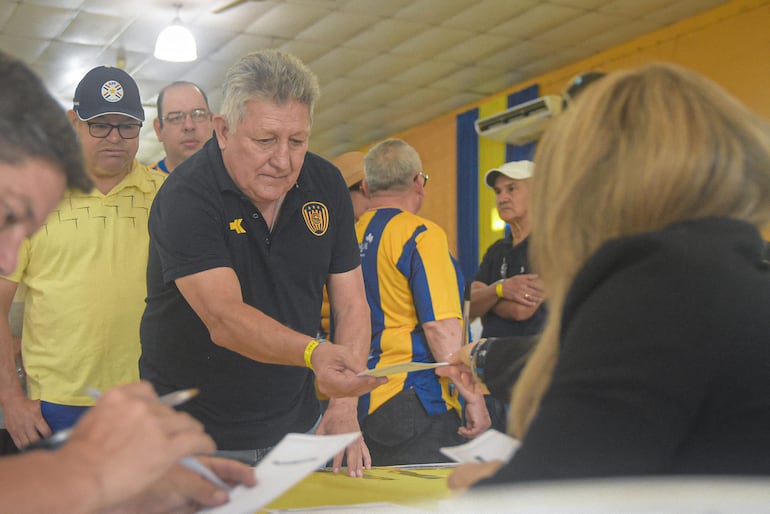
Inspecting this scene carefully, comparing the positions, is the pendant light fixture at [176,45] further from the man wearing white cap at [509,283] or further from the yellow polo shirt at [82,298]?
the yellow polo shirt at [82,298]

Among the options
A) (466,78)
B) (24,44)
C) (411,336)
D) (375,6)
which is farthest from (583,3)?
(24,44)

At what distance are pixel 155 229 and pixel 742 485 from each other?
169 centimetres

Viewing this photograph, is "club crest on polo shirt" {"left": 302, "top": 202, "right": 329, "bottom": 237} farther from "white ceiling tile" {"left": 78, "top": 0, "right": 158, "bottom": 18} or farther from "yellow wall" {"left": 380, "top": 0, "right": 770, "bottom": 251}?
"white ceiling tile" {"left": 78, "top": 0, "right": 158, "bottom": 18}

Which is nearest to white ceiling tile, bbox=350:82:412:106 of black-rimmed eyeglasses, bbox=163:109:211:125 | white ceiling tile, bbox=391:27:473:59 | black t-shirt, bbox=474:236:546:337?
white ceiling tile, bbox=391:27:473:59

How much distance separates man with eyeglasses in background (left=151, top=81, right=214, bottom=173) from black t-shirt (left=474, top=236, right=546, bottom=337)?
4.99 feet

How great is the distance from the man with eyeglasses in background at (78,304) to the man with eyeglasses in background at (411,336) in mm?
894

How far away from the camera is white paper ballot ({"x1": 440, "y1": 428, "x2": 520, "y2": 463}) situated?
1126mm

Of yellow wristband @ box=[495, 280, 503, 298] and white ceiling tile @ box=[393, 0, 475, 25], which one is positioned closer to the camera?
yellow wristband @ box=[495, 280, 503, 298]

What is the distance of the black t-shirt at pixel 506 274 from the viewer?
3654 mm

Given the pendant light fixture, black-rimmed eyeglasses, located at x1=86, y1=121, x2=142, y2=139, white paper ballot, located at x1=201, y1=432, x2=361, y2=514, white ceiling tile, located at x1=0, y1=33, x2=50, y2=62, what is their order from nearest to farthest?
white paper ballot, located at x1=201, y1=432, x2=361, y2=514, black-rimmed eyeglasses, located at x1=86, y1=121, x2=142, y2=139, the pendant light fixture, white ceiling tile, located at x1=0, y1=33, x2=50, y2=62

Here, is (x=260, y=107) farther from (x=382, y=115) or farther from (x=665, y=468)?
(x=382, y=115)

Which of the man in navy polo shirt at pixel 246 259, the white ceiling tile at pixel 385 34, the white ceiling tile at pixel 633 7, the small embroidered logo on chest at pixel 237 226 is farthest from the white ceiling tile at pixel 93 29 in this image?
the small embroidered logo on chest at pixel 237 226

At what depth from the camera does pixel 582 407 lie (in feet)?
2.71

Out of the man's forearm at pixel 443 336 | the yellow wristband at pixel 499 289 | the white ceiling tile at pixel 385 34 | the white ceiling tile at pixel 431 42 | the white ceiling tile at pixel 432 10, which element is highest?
the white ceiling tile at pixel 432 10
